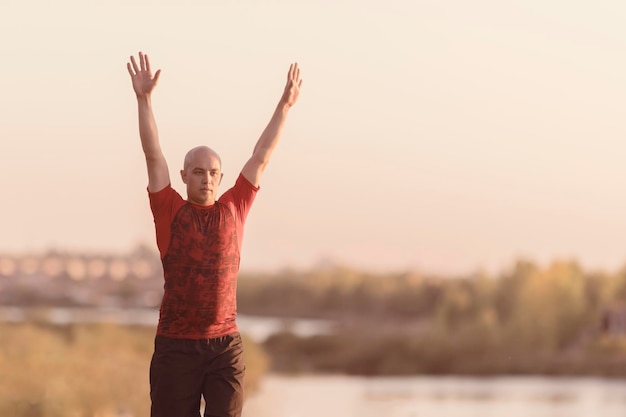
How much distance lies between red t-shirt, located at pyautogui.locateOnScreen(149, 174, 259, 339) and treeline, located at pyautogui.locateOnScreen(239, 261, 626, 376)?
1198 inches

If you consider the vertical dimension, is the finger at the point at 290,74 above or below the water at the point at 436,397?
above

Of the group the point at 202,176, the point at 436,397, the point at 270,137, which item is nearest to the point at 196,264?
the point at 202,176

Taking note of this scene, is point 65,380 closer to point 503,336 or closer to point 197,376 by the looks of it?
point 197,376

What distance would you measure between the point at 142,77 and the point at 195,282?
0.96 metres

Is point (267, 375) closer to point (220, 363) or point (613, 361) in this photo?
point (613, 361)

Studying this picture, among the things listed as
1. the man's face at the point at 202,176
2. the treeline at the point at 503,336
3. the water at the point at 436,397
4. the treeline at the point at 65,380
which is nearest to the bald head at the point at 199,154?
the man's face at the point at 202,176

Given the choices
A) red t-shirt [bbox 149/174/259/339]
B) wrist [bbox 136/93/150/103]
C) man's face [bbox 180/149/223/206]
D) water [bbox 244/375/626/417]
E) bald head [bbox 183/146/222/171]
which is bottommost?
water [bbox 244/375/626/417]

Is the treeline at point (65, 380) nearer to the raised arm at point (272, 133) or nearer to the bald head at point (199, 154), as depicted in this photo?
the raised arm at point (272, 133)

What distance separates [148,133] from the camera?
19.7 feet

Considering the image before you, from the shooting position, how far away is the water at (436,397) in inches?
926

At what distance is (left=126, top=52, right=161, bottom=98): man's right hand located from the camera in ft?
19.8

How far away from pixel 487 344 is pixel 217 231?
109 ft

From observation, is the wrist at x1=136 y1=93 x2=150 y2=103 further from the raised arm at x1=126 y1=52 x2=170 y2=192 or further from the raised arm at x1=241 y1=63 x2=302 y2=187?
the raised arm at x1=241 y1=63 x2=302 y2=187

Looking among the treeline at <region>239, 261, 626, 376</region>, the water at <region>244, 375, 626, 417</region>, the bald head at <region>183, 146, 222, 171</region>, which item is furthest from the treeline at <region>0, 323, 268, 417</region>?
the treeline at <region>239, 261, 626, 376</region>
